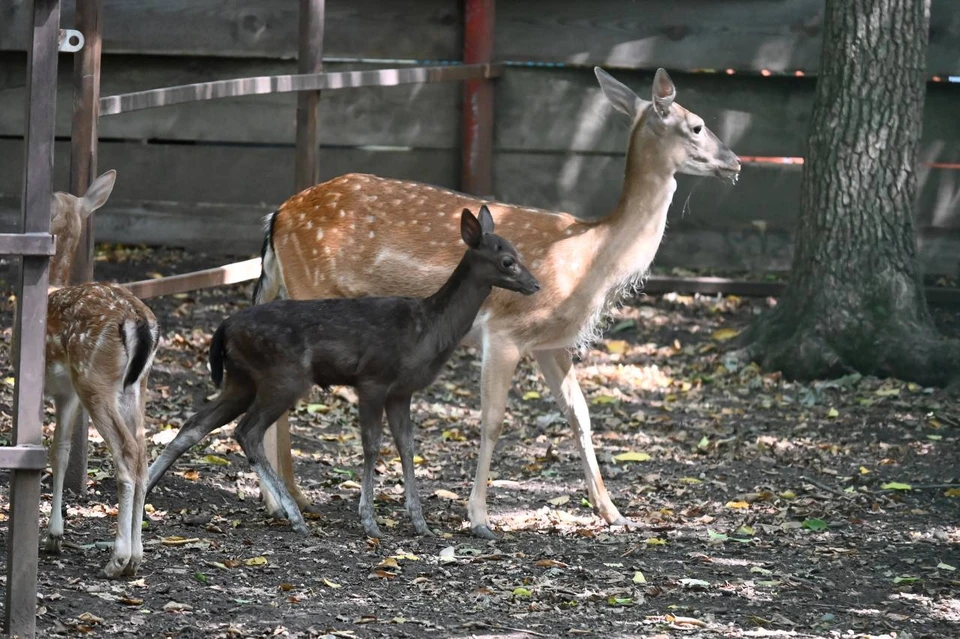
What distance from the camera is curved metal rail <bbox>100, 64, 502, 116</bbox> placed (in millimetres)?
6188

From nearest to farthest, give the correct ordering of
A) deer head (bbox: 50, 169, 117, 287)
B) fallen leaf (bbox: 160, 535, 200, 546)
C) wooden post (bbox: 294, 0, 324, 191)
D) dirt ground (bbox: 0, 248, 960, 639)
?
dirt ground (bbox: 0, 248, 960, 639), fallen leaf (bbox: 160, 535, 200, 546), deer head (bbox: 50, 169, 117, 287), wooden post (bbox: 294, 0, 324, 191)

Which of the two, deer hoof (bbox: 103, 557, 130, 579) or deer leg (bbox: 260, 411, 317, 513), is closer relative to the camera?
deer hoof (bbox: 103, 557, 130, 579)

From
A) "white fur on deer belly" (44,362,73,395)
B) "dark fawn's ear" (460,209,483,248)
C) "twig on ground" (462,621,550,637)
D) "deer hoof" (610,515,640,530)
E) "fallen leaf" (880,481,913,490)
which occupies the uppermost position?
"dark fawn's ear" (460,209,483,248)

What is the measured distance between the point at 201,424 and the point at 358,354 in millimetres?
738

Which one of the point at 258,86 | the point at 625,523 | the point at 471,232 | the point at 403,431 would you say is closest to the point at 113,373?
the point at 403,431

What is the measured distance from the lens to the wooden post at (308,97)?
24.3ft

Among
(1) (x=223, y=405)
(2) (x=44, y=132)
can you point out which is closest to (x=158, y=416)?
(1) (x=223, y=405)

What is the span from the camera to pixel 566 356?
6852 millimetres

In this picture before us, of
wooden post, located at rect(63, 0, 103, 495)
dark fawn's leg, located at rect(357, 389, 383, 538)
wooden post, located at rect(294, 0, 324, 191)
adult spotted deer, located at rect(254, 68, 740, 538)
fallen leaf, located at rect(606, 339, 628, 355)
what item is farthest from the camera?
fallen leaf, located at rect(606, 339, 628, 355)

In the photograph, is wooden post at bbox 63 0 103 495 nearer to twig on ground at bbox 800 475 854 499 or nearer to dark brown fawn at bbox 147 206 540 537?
dark brown fawn at bbox 147 206 540 537

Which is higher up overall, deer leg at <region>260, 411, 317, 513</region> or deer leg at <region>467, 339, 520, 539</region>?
deer leg at <region>467, 339, 520, 539</region>

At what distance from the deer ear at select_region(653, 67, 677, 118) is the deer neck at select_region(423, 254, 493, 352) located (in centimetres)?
131

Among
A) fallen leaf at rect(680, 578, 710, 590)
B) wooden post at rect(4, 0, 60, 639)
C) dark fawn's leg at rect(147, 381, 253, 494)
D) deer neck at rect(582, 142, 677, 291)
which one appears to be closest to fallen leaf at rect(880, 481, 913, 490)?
deer neck at rect(582, 142, 677, 291)

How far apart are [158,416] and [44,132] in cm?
346
